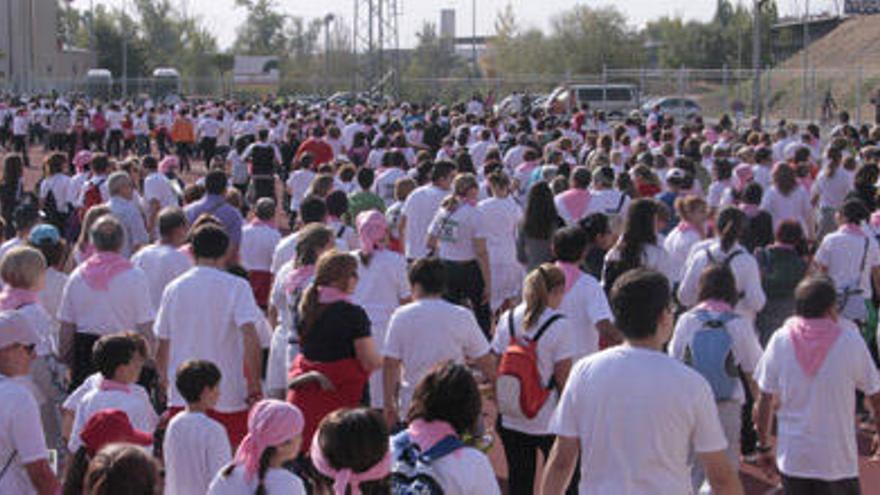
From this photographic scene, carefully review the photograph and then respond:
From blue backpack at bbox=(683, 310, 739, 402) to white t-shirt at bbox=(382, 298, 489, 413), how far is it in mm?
1148

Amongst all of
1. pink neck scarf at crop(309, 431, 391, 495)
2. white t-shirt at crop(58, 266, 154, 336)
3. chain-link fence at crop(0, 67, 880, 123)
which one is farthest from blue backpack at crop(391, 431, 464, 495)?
chain-link fence at crop(0, 67, 880, 123)

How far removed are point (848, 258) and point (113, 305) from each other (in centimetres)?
582

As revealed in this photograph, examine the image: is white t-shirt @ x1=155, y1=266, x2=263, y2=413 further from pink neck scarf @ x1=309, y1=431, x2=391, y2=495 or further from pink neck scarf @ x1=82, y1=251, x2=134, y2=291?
pink neck scarf @ x1=309, y1=431, x2=391, y2=495

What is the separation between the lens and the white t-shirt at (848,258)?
34.9 feet

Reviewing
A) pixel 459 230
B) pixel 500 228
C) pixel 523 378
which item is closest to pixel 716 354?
pixel 523 378

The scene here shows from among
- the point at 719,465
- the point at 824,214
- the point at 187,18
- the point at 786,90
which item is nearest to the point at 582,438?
the point at 719,465

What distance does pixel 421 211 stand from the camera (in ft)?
41.9

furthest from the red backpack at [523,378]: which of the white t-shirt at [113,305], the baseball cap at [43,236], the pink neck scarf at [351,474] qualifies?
the baseball cap at [43,236]

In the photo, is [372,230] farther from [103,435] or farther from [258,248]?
[103,435]

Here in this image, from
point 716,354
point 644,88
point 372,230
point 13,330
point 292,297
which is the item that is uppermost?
point 644,88

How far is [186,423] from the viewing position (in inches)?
236

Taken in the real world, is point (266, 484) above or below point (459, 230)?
below

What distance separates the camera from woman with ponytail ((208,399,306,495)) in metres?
4.95

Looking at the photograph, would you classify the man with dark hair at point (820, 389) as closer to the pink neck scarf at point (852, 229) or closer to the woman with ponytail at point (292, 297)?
the woman with ponytail at point (292, 297)
